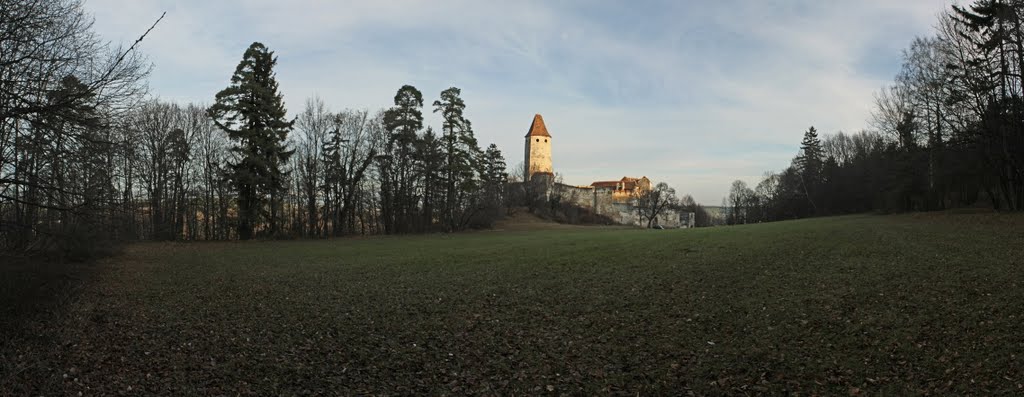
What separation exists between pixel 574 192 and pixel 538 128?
63.9 feet

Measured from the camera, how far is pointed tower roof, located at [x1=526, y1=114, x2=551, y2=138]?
116 m

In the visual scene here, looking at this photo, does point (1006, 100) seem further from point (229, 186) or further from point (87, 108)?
point (229, 186)

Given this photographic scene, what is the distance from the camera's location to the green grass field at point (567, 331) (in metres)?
7.09

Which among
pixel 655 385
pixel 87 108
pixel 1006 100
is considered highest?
pixel 1006 100

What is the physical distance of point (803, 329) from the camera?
9.18m

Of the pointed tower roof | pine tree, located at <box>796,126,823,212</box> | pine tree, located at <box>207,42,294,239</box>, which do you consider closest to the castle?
the pointed tower roof

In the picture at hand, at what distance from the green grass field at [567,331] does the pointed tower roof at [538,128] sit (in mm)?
99518

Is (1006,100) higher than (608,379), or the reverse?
(1006,100)

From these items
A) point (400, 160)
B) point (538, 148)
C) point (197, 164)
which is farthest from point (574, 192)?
point (197, 164)

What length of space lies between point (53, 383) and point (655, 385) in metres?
7.92

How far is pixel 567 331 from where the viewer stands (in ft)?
32.8

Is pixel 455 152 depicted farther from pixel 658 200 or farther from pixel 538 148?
pixel 538 148

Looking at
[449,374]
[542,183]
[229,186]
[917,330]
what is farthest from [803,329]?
[542,183]

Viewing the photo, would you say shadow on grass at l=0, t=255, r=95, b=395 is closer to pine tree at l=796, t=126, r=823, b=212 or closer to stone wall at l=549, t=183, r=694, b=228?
pine tree at l=796, t=126, r=823, b=212
